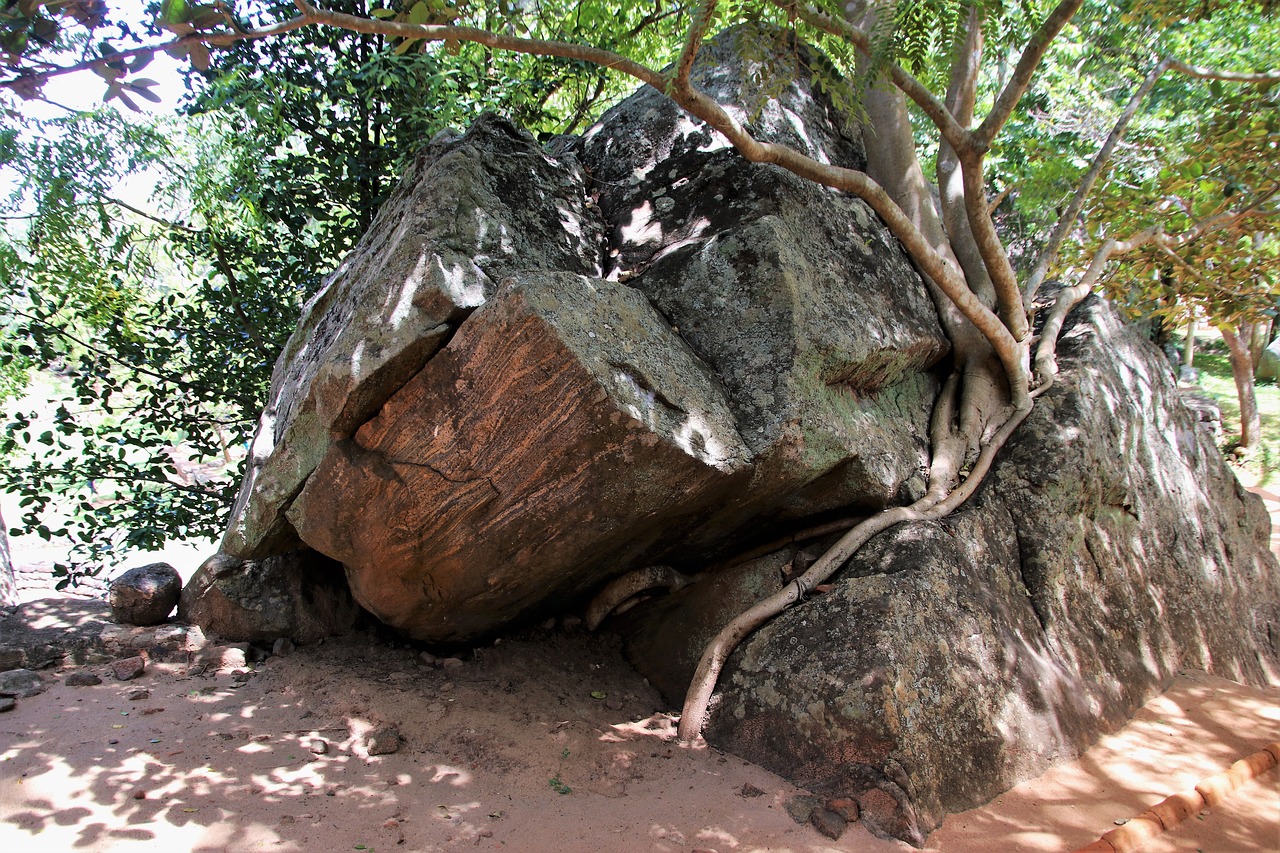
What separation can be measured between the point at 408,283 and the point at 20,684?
2892 mm

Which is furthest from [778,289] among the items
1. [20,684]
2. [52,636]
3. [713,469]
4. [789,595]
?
[52,636]

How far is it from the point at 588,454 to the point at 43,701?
3.04 m

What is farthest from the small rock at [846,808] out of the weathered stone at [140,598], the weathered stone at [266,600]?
the weathered stone at [140,598]

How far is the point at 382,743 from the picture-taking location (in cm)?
399

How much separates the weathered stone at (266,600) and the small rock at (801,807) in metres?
3.02

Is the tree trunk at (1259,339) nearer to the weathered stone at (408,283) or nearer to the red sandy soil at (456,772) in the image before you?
the red sandy soil at (456,772)

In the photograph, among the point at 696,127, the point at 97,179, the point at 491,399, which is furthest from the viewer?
the point at 97,179

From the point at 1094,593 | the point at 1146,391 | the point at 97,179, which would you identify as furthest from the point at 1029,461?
the point at 97,179

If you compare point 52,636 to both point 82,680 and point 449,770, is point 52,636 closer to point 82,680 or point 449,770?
point 82,680

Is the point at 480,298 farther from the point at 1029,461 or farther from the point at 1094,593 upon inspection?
the point at 1094,593

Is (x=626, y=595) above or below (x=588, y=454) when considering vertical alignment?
below

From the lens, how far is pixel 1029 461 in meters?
5.29

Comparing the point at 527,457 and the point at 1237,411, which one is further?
the point at 1237,411

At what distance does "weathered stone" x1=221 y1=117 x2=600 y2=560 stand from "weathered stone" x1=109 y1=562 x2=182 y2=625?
60 centimetres
